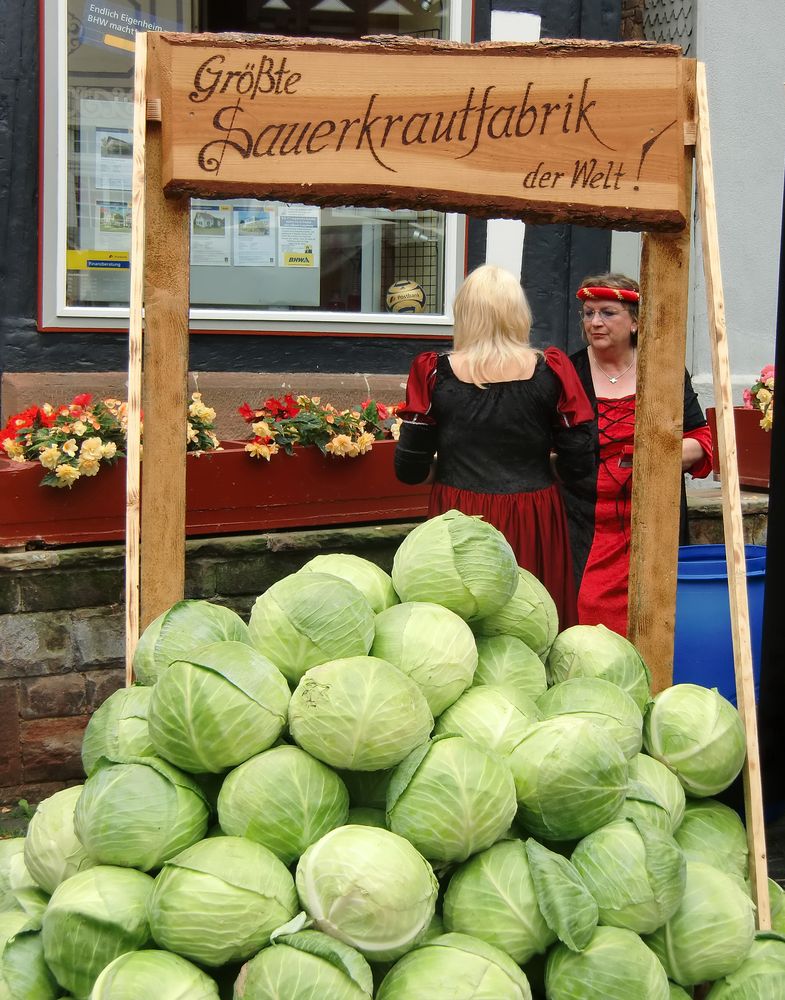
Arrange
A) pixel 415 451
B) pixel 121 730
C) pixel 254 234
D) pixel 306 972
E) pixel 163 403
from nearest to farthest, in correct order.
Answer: pixel 306 972, pixel 121 730, pixel 163 403, pixel 415 451, pixel 254 234

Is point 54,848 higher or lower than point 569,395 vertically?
lower

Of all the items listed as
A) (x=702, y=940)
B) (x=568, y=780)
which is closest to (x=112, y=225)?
(x=568, y=780)

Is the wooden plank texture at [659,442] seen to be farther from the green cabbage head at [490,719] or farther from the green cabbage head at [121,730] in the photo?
the green cabbage head at [121,730]

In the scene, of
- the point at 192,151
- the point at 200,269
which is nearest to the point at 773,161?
the point at 200,269

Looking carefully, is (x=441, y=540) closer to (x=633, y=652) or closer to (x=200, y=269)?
(x=633, y=652)

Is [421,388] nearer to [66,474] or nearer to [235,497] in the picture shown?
[235,497]

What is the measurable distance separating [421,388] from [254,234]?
113 inches

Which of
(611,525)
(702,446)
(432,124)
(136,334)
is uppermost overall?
(432,124)

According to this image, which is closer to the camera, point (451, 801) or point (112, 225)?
point (451, 801)

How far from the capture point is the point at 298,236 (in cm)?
652

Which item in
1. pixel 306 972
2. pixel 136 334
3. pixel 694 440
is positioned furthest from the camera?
pixel 694 440

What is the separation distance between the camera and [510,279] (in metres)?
4.04

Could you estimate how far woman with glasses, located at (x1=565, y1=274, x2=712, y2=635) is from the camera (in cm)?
431

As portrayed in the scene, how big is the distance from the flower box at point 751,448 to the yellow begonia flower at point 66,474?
12.0ft
